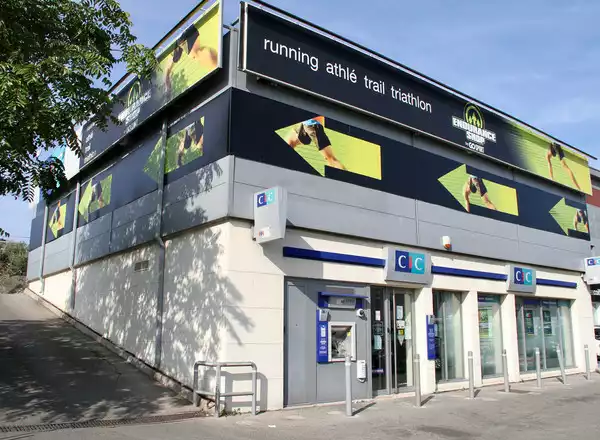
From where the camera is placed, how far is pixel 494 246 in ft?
52.0

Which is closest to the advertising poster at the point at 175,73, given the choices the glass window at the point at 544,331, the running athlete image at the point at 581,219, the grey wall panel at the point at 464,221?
the grey wall panel at the point at 464,221

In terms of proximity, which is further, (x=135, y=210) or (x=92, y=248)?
(x=92, y=248)

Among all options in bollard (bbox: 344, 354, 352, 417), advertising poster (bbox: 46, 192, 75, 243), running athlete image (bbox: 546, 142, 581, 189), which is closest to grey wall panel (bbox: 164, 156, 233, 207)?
bollard (bbox: 344, 354, 352, 417)

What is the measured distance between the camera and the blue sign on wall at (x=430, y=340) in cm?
1324

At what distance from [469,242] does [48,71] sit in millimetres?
11466

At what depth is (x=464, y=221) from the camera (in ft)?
49.3

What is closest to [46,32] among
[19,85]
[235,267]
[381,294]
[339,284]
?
[19,85]

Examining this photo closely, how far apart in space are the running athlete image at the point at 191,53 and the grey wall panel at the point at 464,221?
21.1 feet

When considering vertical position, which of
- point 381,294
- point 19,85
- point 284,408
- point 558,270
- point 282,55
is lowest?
point 284,408

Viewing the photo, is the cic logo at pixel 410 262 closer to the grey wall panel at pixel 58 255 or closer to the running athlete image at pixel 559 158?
the running athlete image at pixel 559 158

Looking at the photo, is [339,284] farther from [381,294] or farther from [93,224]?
[93,224]

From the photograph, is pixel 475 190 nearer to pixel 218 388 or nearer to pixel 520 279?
pixel 520 279

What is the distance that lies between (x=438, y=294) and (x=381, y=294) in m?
2.48

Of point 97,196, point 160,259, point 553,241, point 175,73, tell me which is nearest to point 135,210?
point 160,259
